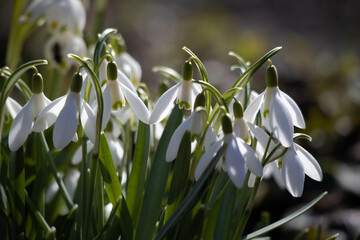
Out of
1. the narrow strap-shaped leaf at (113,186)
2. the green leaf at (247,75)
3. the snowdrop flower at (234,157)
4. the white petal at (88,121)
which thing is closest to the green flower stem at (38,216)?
the narrow strap-shaped leaf at (113,186)

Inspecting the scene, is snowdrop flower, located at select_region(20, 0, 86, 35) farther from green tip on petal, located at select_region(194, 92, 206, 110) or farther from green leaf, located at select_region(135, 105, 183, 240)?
green tip on petal, located at select_region(194, 92, 206, 110)

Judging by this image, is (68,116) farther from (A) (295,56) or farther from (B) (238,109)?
(A) (295,56)

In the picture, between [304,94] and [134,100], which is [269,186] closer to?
[304,94]

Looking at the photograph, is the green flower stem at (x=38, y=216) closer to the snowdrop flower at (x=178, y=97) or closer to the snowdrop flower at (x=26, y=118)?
the snowdrop flower at (x=26, y=118)

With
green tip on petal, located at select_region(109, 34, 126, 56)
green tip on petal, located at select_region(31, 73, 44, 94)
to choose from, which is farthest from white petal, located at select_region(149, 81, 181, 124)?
green tip on petal, located at select_region(109, 34, 126, 56)

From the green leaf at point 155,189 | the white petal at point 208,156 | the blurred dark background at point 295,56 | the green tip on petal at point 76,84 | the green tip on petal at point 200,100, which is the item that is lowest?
the blurred dark background at point 295,56

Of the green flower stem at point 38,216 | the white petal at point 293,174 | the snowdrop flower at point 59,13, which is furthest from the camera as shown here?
the snowdrop flower at point 59,13

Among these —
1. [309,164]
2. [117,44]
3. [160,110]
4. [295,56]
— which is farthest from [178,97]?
[295,56]
